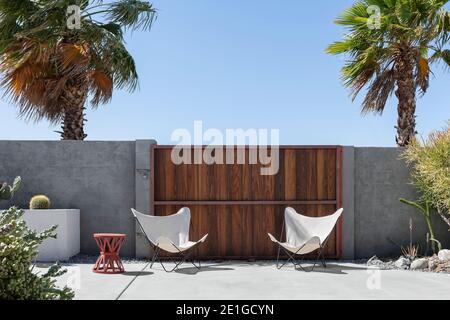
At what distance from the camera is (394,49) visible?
11211mm

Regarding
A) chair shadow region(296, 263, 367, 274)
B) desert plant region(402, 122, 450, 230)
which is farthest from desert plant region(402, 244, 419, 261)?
chair shadow region(296, 263, 367, 274)

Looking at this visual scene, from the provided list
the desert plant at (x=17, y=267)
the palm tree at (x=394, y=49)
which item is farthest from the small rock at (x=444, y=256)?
the desert plant at (x=17, y=267)

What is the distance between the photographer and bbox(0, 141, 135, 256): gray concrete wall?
8.72 metres

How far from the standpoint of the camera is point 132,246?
878cm

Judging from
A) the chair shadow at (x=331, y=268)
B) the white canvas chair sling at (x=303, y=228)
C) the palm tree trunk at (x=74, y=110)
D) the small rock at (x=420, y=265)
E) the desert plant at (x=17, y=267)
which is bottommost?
the chair shadow at (x=331, y=268)

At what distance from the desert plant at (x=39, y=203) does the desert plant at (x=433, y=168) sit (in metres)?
5.94

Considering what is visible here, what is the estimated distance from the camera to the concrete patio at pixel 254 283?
5.77 meters

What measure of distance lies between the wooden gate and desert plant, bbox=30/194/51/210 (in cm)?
171

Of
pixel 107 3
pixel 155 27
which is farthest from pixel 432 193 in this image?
pixel 107 3

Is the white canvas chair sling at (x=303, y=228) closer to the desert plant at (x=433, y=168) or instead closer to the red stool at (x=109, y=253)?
the desert plant at (x=433, y=168)

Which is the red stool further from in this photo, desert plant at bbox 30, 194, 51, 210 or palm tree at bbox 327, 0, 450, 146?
palm tree at bbox 327, 0, 450, 146

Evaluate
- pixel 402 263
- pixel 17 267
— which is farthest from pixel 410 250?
pixel 17 267

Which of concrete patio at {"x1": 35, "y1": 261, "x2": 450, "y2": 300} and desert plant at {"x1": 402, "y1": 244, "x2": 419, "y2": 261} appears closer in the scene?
concrete patio at {"x1": 35, "y1": 261, "x2": 450, "y2": 300}

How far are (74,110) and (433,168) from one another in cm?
727
